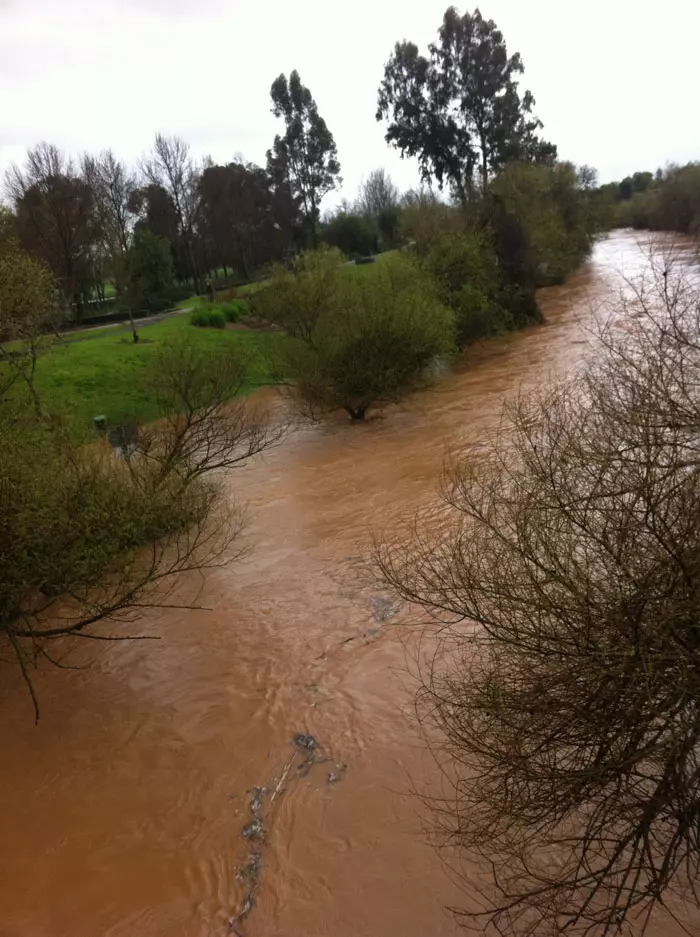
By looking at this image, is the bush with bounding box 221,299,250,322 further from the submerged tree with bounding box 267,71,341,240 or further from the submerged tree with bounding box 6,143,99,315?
the submerged tree with bounding box 267,71,341,240

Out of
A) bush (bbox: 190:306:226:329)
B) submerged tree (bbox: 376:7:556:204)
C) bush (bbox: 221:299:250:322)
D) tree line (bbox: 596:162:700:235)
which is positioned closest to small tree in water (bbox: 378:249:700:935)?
tree line (bbox: 596:162:700:235)

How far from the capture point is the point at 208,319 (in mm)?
33656

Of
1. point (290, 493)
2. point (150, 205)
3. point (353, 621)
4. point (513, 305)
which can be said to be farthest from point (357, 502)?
point (150, 205)

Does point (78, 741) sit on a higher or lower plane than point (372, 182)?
lower

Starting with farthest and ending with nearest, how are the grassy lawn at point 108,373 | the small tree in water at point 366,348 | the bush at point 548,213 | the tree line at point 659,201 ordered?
the tree line at point 659,201
the bush at point 548,213
the grassy lawn at point 108,373
the small tree in water at point 366,348

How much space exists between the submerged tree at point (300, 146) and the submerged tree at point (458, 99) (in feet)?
17.0

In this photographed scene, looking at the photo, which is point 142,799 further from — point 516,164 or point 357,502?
point 516,164

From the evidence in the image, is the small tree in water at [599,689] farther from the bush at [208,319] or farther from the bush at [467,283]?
the bush at [208,319]

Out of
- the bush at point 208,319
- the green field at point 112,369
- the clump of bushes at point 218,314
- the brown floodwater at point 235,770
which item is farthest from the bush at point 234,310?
the brown floodwater at point 235,770

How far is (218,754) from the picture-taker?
7.84m

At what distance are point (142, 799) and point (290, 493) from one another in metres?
9.31

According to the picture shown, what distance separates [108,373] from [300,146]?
3382cm

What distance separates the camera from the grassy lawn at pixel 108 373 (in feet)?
75.9

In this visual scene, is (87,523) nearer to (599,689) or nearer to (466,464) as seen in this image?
(599,689)
